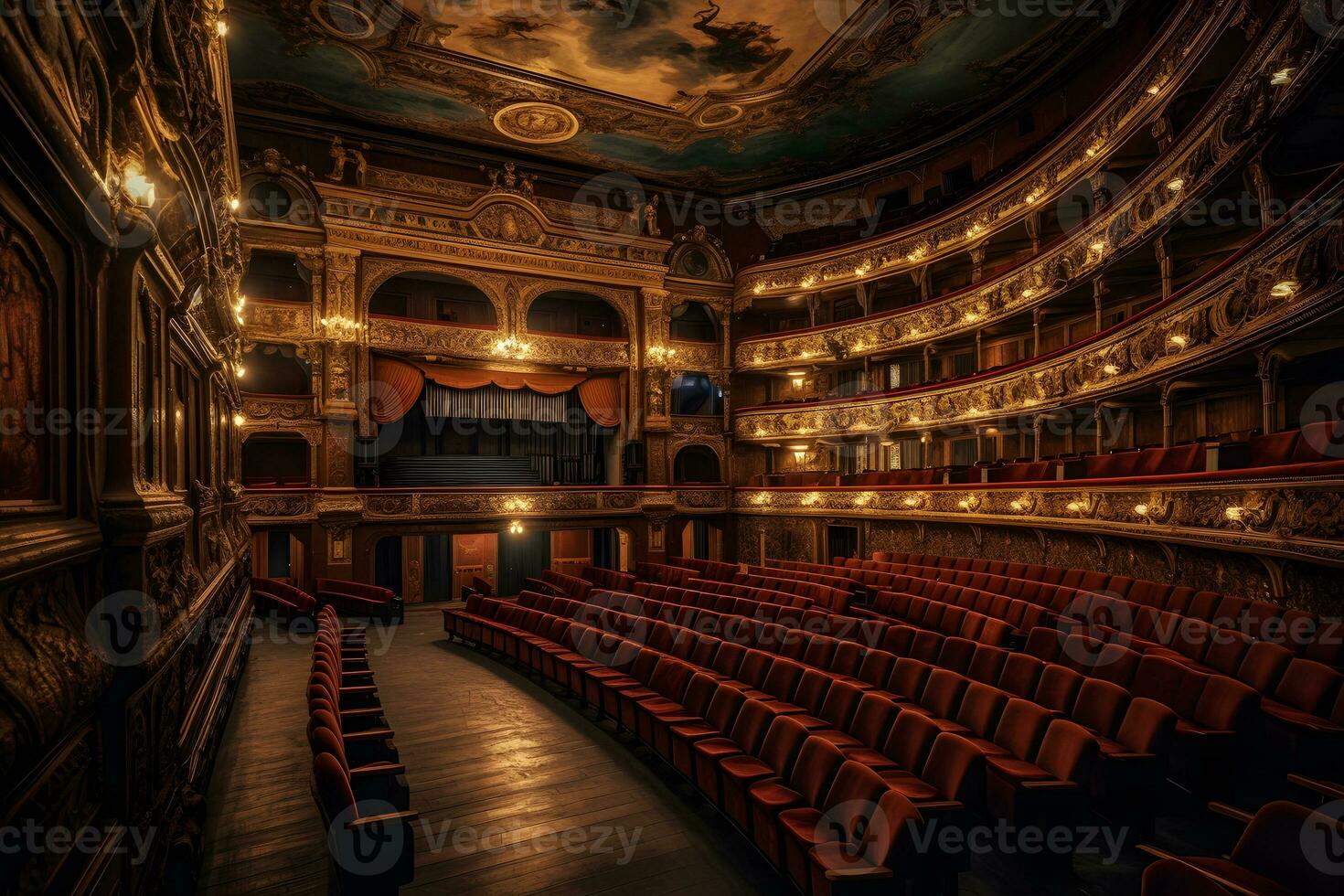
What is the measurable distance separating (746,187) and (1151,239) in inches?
418

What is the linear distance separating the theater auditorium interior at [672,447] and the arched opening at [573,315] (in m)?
0.11

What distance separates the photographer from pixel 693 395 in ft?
59.2

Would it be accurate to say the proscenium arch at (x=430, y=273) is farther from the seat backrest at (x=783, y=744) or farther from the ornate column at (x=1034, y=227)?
the seat backrest at (x=783, y=744)

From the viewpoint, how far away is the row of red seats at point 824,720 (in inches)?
140

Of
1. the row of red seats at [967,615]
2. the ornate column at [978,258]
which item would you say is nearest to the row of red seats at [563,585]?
the row of red seats at [967,615]

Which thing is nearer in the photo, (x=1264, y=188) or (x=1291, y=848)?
(x=1291, y=848)

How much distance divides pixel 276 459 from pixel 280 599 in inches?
150

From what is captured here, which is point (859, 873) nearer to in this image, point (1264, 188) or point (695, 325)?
point (1264, 188)

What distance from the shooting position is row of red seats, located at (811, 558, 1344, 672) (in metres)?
4.88

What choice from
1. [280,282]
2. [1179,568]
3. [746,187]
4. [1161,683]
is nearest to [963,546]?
[1179,568]

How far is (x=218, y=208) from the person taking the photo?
525cm

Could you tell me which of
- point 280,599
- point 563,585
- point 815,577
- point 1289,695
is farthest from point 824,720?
point 280,599

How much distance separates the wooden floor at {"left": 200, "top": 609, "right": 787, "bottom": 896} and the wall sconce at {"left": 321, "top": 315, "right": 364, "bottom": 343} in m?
7.85

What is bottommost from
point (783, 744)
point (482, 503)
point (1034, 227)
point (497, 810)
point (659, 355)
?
point (497, 810)
